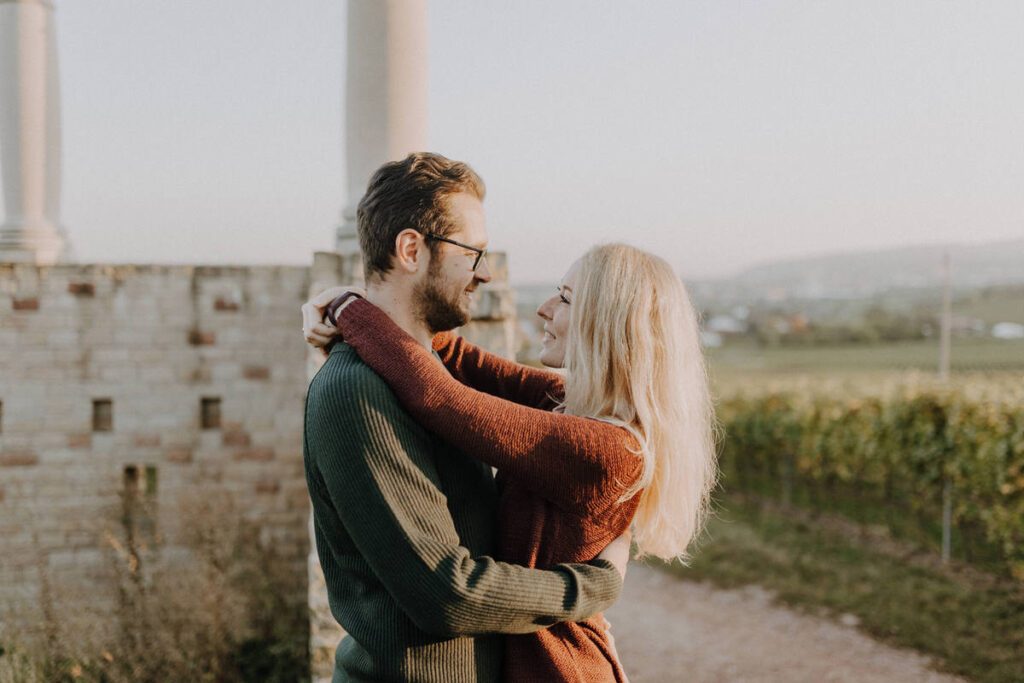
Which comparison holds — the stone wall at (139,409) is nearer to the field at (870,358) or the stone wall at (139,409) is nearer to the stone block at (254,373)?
the stone block at (254,373)

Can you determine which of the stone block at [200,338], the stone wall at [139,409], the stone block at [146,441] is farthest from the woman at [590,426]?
the stone block at [146,441]

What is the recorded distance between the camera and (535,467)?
173 centimetres

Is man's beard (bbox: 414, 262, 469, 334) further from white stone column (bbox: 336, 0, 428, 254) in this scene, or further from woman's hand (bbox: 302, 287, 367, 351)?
white stone column (bbox: 336, 0, 428, 254)

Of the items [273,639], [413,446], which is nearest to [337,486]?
[413,446]

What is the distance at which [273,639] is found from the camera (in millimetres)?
5961

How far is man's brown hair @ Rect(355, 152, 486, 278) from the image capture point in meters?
1.87

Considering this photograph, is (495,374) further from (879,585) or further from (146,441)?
(879,585)

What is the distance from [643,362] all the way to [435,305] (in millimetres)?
519

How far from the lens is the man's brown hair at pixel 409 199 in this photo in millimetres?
1874

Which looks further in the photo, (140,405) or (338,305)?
(140,405)

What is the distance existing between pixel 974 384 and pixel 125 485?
313 inches

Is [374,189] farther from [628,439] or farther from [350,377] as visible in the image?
[628,439]

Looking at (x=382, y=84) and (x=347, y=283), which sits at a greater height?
(x=382, y=84)

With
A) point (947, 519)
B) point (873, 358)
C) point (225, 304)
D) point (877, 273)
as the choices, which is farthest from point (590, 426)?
point (877, 273)
